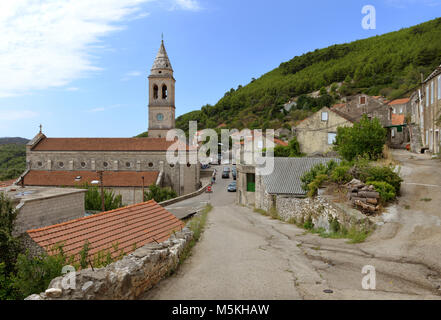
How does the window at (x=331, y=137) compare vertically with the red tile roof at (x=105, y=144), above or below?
below

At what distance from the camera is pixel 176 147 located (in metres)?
46.6

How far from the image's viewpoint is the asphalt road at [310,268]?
18.2ft

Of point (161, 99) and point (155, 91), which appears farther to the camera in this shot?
point (155, 91)

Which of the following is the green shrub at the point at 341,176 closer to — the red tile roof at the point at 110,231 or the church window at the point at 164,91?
the red tile roof at the point at 110,231

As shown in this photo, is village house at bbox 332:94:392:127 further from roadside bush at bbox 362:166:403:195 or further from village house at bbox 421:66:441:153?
roadside bush at bbox 362:166:403:195

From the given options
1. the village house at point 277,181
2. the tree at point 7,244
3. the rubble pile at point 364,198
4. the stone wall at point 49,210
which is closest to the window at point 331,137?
the village house at point 277,181

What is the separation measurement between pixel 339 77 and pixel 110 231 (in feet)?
400

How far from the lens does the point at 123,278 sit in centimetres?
495

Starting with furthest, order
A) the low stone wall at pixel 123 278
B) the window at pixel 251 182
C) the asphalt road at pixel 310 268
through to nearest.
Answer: the window at pixel 251 182 → the asphalt road at pixel 310 268 → the low stone wall at pixel 123 278

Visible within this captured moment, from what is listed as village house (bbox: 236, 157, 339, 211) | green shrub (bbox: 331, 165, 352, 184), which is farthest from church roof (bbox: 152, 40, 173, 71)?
green shrub (bbox: 331, 165, 352, 184)

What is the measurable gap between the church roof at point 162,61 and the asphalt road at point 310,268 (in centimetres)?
4847

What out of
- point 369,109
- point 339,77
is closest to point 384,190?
point 369,109

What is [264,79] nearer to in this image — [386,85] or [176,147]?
[386,85]

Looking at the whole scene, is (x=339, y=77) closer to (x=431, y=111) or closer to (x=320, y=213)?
(x=431, y=111)
